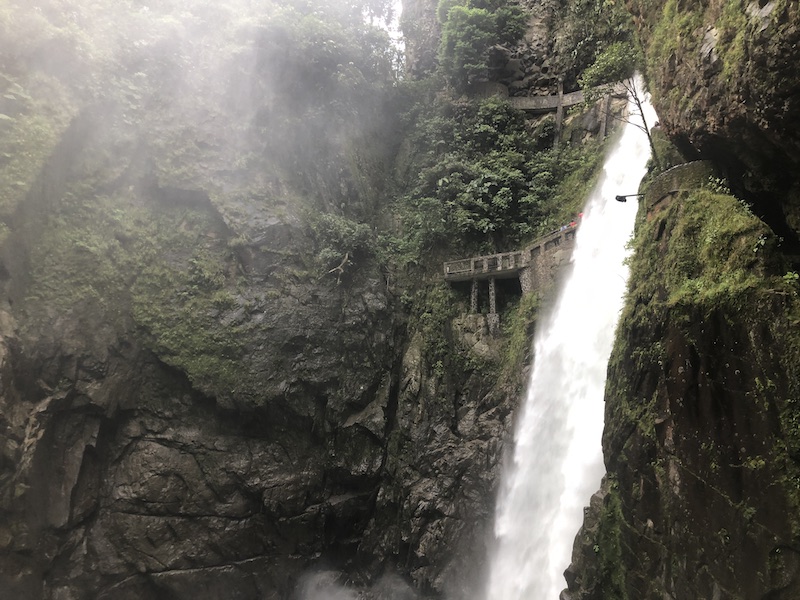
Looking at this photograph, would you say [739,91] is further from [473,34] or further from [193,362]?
[473,34]

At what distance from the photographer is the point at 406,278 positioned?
19281 millimetres

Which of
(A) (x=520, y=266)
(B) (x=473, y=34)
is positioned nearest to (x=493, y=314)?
(A) (x=520, y=266)

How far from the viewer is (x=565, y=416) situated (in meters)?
12.2

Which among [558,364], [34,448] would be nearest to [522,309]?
[558,364]

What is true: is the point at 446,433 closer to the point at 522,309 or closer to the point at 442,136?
the point at 522,309

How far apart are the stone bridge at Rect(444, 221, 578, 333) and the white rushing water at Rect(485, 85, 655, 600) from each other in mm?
639

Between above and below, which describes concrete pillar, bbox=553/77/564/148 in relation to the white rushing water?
above

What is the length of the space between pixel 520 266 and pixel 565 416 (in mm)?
6276

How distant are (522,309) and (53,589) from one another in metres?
14.6

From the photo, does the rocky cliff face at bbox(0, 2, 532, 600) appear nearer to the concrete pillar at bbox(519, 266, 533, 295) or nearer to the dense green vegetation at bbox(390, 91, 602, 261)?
the concrete pillar at bbox(519, 266, 533, 295)

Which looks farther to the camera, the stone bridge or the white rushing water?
the stone bridge

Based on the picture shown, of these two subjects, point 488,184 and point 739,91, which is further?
point 488,184

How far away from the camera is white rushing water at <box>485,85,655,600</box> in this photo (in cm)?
1095

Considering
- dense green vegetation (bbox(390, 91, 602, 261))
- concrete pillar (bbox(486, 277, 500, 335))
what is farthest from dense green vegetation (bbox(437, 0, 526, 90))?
concrete pillar (bbox(486, 277, 500, 335))
